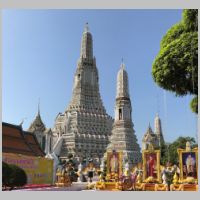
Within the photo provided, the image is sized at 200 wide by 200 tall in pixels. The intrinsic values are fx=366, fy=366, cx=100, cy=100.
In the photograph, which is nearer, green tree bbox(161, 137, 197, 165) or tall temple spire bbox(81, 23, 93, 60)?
green tree bbox(161, 137, 197, 165)

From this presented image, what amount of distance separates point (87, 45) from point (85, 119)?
18.3m

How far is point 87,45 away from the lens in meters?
88.8

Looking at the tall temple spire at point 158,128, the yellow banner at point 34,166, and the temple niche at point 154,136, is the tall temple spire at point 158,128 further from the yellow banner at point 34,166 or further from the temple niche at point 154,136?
the yellow banner at point 34,166

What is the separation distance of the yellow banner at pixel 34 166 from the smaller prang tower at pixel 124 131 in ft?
130

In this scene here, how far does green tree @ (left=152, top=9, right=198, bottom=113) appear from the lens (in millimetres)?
18453

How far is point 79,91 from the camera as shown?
8606 cm

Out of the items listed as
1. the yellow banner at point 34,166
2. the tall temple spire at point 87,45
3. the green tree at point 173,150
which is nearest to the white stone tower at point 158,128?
the tall temple spire at point 87,45

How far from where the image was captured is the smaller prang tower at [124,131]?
69875 mm

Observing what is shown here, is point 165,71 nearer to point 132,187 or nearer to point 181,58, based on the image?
point 181,58

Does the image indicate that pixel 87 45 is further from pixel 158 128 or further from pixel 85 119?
pixel 158 128

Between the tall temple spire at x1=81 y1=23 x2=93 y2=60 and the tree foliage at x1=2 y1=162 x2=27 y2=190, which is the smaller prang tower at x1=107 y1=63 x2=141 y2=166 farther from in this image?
the tree foliage at x1=2 y1=162 x2=27 y2=190

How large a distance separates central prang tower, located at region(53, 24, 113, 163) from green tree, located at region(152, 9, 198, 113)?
58.3 metres

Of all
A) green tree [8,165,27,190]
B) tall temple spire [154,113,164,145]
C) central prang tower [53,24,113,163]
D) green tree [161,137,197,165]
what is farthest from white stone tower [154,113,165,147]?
green tree [8,165,27,190]

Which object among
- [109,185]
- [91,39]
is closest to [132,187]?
[109,185]
